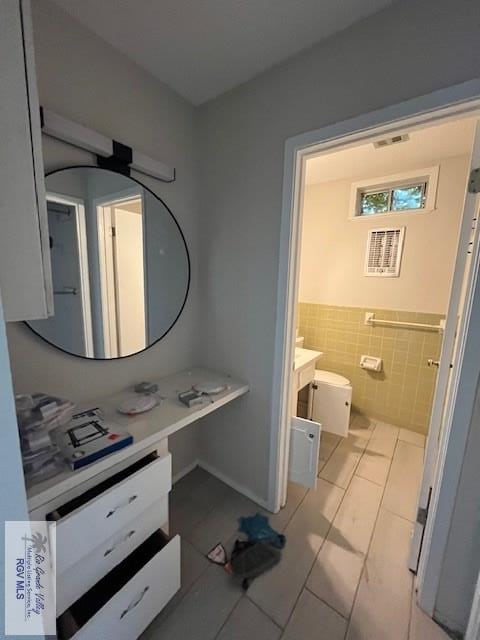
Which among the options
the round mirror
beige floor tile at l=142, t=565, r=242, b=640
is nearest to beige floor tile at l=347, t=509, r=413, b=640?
beige floor tile at l=142, t=565, r=242, b=640

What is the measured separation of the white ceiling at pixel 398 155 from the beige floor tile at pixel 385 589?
2.28m

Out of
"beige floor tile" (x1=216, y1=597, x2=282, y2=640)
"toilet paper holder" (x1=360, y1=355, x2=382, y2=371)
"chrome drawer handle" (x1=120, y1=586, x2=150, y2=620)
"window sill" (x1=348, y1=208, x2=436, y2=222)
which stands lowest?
"beige floor tile" (x1=216, y1=597, x2=282, y2=640)

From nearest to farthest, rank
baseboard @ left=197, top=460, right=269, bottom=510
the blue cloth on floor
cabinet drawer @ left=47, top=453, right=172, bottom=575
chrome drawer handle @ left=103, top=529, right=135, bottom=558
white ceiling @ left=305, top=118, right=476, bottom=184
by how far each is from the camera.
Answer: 1. cabinet drawer @ left=47, top=453, right=172, bottom=575
2. chrome drawer handle @ left=103, top=529, right=135, bottom=558
3. the blue cloth on floor
4. baseboard @ left=197, top=460, right=269, bottom=510
5. white ceiling @ left=305, top=118, right=476, bottom=184

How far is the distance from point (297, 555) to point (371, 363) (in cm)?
177

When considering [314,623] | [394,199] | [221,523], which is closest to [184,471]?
[221,523]

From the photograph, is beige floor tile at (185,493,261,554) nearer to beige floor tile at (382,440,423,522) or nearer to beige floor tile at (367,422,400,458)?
beige floor tile at (382,440,423,522)

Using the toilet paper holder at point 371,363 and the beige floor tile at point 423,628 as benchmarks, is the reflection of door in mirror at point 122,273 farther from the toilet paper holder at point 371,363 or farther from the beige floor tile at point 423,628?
the toilet paper holder at point 371,363

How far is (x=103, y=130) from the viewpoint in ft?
3.90

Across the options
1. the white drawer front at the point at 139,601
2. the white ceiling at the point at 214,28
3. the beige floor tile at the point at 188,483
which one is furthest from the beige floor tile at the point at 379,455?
the white ceiling at the point at 214,28

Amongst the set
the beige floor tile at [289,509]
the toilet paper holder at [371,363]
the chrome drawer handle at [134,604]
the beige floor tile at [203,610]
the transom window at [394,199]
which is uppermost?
the transom window at [394,199]

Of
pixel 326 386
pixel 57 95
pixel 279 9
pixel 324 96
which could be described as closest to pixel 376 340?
pixel 326 386

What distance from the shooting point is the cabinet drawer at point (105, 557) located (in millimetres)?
760

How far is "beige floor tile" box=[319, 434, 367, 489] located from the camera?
1.84 meters

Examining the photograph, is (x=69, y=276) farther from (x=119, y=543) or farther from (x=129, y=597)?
(x=129, y=597)
